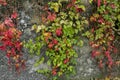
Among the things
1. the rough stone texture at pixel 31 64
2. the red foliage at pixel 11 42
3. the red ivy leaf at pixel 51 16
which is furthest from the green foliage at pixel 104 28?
the red foliage at pixel 11 42

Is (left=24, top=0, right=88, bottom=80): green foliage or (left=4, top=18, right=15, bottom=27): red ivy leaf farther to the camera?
(left=24, top=0, right=88, bottom=80): green foliage

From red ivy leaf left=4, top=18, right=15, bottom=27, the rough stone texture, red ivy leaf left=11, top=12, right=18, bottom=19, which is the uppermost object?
red ivy leaf left=11, top=12, right=18, bottom=19

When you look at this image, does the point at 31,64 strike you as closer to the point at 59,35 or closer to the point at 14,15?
the point at 59,35

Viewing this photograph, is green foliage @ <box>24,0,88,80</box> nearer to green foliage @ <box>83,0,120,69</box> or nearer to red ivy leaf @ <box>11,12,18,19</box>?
green foliage @ <box>83,0,120,69</box>

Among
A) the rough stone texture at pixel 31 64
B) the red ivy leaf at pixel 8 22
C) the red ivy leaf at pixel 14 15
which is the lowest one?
the rough stone texture at pixel 31 64

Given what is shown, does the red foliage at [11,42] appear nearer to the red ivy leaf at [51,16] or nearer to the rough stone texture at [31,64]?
the rough stone texture at [31,64]

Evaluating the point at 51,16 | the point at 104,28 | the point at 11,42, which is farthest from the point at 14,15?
the point at 104,28

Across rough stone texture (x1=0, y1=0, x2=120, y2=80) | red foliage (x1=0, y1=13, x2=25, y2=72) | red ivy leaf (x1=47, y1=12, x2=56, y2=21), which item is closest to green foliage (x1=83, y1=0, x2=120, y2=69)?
rough stone texture (x1=0, y1=0, x2=120, y2=80)

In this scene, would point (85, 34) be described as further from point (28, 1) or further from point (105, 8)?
point (28, 1)

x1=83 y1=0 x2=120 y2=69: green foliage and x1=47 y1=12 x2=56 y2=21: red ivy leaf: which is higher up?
x1=47 y1=12 x2=56 y2=21: red ivy leaf

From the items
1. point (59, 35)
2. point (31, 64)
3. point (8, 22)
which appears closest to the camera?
point (8, 22)

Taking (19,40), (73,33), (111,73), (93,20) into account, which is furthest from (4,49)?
(111,73)

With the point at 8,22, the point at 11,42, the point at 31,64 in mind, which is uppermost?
the point at 8,22

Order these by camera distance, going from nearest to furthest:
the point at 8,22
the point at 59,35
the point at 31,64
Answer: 1. the point at 8,22
2. the point at 59,35
3. the point at 31,64
